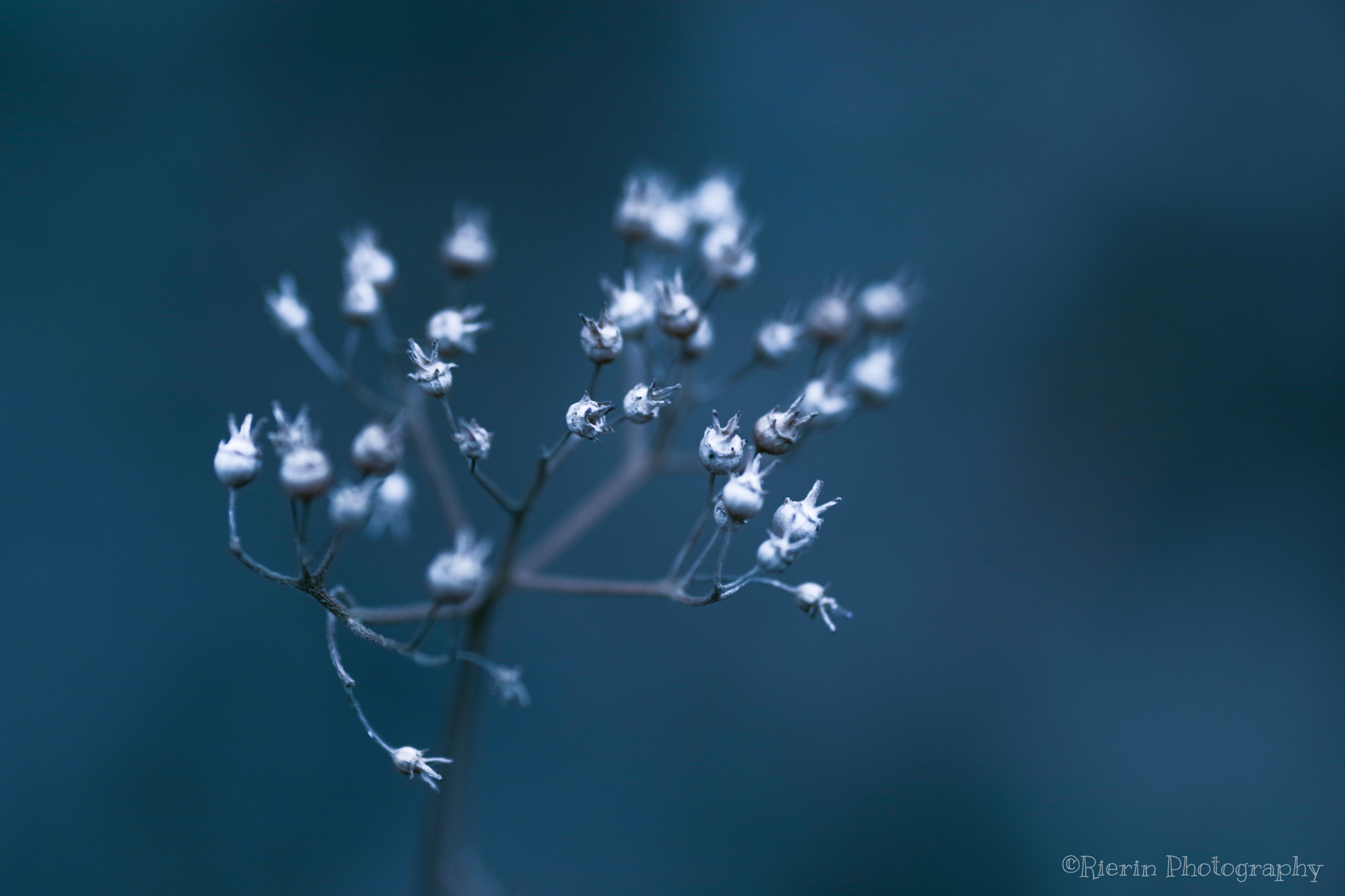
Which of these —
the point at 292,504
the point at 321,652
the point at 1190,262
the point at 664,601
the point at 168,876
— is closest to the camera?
the point at 292,504

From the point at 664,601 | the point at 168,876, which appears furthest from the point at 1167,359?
the point at 168,876

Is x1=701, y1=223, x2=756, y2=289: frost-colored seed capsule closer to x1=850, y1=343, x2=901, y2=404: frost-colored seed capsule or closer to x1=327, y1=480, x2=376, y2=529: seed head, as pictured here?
x1=850, y1=343, x2=901, y2=404: frost-colored seed capsule

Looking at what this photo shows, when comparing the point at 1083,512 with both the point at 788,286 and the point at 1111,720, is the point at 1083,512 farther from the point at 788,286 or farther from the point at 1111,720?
the point at 788,286

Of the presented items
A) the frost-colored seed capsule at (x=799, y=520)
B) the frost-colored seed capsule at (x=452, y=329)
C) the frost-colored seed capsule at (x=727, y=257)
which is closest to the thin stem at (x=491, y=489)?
the frost-colored seed capsule at (x=452, y=329)

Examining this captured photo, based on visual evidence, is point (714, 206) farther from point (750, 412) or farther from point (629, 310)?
point (750, 412)

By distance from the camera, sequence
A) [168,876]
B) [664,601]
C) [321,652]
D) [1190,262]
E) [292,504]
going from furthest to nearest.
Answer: [1190,262] → [664,601] → [321,652] → [168,876] → [292,504]

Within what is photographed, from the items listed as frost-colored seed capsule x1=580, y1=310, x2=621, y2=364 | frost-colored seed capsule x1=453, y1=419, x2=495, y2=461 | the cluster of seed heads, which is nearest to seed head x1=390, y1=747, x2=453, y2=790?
the cluster of seed heads

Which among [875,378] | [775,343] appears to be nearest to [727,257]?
[775,343]
